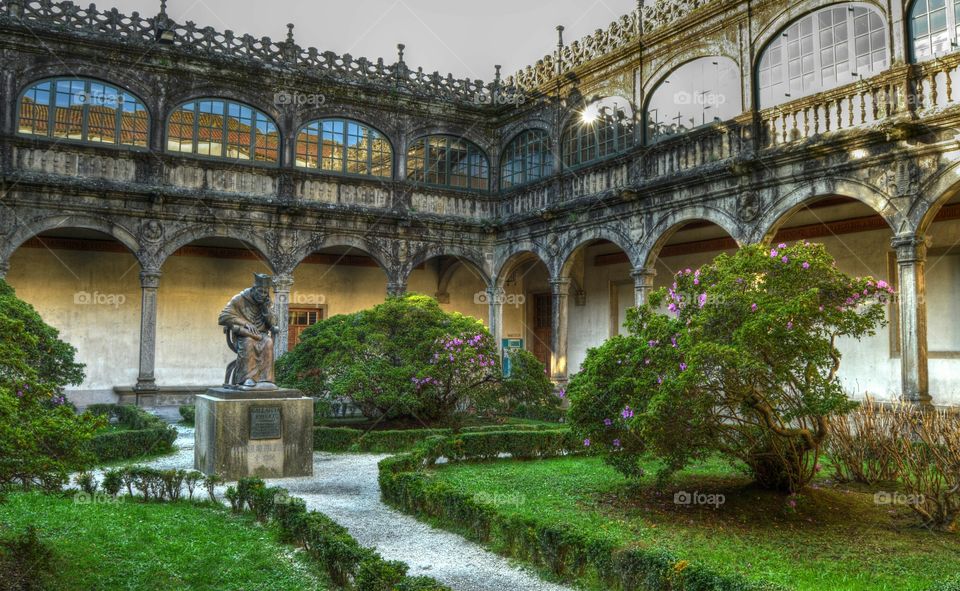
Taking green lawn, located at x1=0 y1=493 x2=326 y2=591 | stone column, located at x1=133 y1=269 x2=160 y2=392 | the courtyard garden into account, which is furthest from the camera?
stone column, located at x1=133 y1=269 x2=160 y2=392

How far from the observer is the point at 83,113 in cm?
1502

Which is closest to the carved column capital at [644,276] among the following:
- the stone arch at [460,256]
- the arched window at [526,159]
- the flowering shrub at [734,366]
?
the arched window at [526,159]

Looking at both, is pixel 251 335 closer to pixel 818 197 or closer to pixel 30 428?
pixel 30 428

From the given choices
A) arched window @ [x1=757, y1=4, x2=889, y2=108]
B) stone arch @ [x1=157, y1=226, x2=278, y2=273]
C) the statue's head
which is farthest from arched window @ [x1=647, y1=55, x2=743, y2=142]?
the statue's head

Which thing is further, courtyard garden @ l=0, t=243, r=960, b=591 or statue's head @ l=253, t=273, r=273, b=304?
statue's head @ l=253, t=273, r=273, b=304

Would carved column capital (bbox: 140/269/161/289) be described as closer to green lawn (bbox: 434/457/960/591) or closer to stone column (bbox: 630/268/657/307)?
green lawn (bbox: 434/457/960/591)

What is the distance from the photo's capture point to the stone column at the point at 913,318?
10328 millimetres

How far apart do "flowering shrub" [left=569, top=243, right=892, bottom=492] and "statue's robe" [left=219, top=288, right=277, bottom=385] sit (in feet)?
12.8

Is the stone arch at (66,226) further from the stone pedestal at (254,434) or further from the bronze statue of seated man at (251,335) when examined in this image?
the stone pedestal at (254,434)

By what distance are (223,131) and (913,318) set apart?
14.0 metres

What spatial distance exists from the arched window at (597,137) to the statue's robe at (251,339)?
960 centimetres

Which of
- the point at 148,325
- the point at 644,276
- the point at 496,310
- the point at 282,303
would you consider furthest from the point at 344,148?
the point at 644,276

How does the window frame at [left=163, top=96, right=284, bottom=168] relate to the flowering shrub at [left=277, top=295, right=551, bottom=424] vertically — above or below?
above

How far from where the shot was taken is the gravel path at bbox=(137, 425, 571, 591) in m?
5.05
